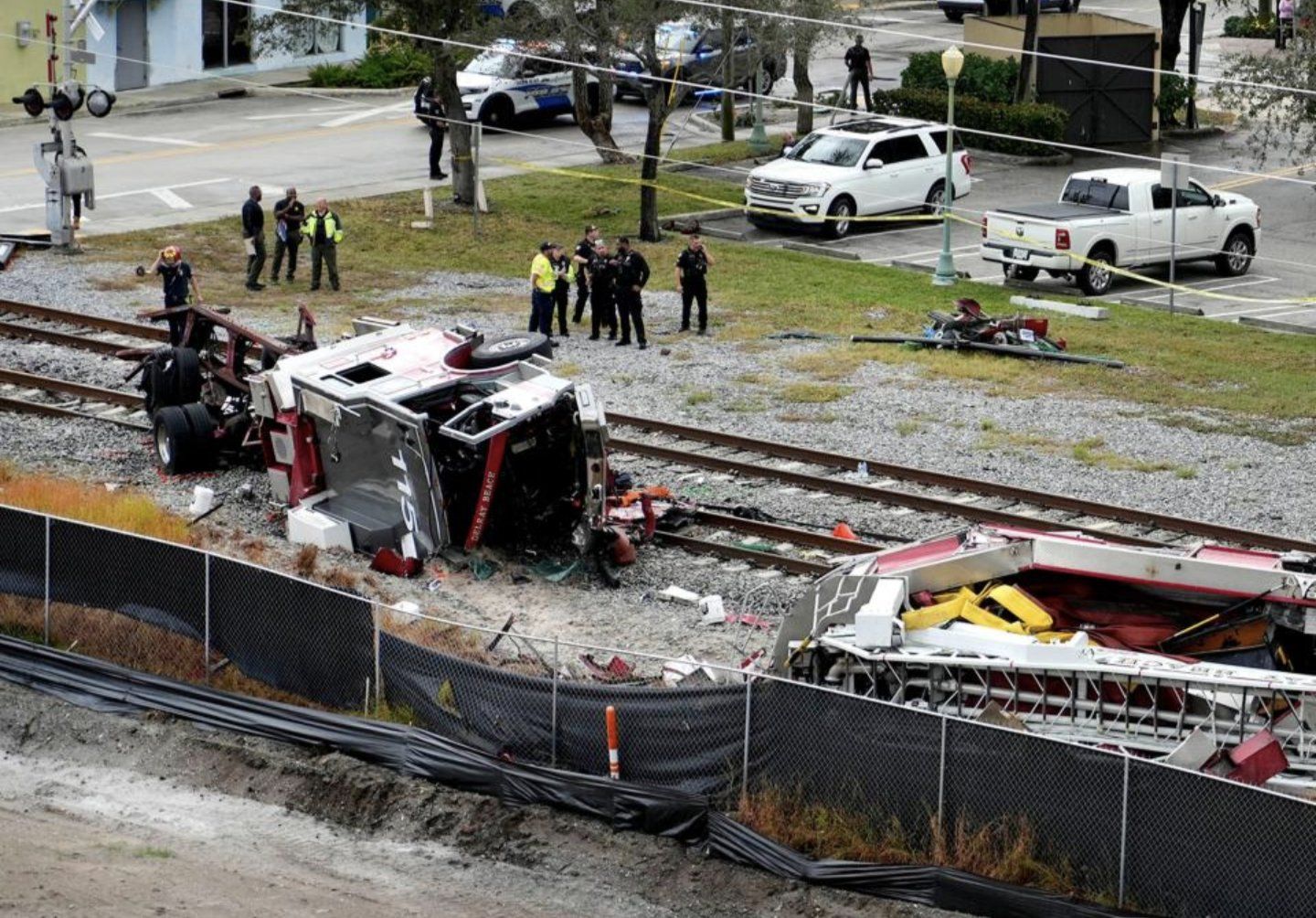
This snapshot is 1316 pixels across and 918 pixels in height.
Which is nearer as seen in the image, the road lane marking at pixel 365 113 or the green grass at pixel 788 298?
the green grass at pixel 788 298

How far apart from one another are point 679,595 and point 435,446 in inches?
97.9

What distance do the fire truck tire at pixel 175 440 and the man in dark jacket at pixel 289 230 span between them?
960 centimetres

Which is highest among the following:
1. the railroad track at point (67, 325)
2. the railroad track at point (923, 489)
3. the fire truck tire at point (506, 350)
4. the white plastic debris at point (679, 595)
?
the fire truck tire at point (506, 350)

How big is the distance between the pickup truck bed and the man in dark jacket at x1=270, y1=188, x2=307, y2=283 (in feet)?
35.0

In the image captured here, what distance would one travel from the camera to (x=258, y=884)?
13594 mm

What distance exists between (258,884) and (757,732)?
3306mm

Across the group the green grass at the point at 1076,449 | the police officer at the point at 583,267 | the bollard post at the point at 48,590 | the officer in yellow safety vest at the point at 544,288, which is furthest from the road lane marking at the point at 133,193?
the bollard post at the point at 48,590

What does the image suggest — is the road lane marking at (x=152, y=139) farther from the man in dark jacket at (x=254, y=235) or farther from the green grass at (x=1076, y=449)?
the green grass at (x=1076, y=449)

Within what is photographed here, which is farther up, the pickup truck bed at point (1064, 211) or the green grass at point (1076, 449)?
the pickup truck bed at point (1064, 211)

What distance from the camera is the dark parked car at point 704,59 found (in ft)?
127

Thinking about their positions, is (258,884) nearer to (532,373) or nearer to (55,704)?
(55,704)

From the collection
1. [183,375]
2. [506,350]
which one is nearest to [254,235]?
[183,375]

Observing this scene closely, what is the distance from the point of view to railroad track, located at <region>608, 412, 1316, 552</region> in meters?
20.5

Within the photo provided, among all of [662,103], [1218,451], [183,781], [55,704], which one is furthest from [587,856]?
[662,103]
